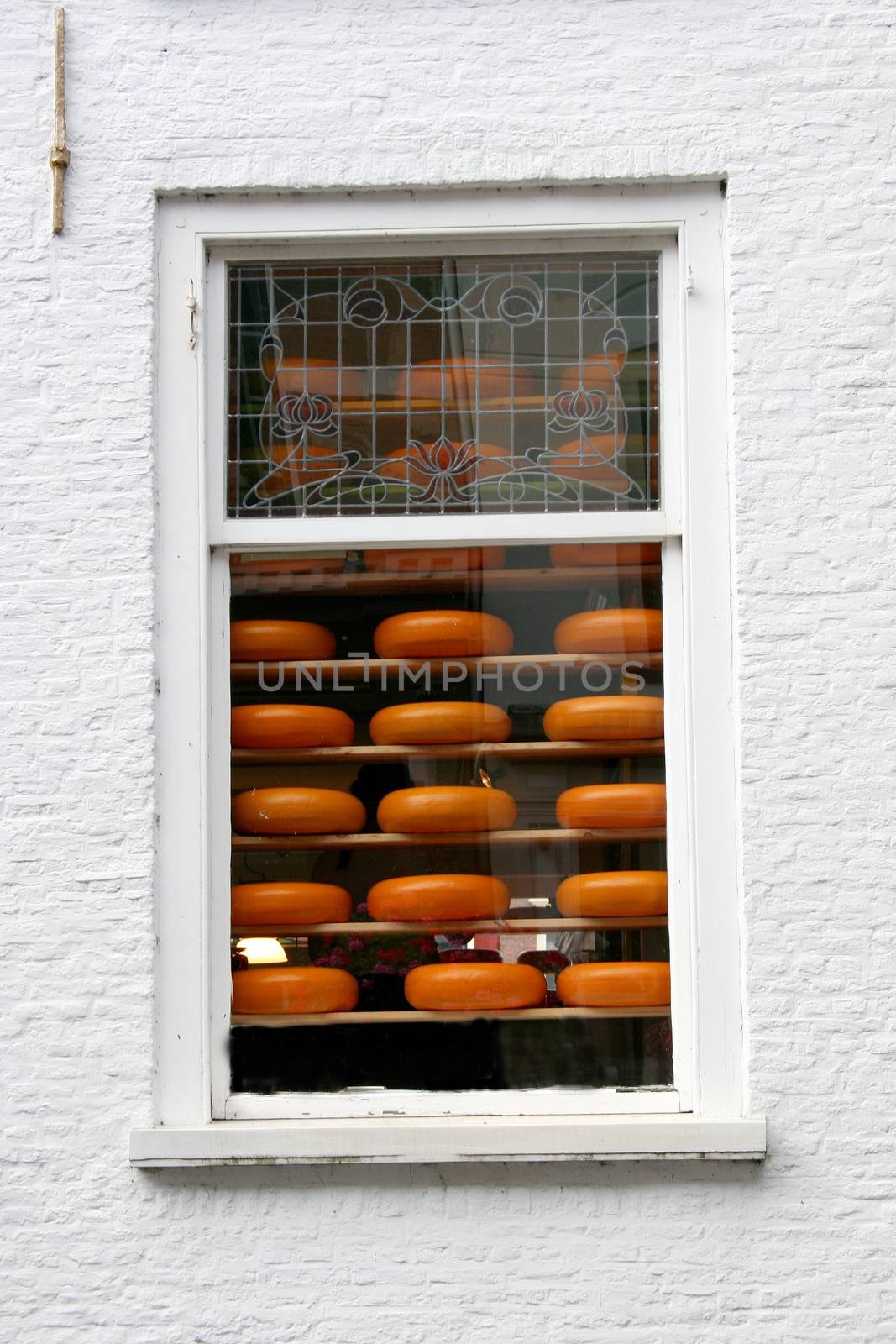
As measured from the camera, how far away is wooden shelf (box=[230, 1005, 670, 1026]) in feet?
12.2

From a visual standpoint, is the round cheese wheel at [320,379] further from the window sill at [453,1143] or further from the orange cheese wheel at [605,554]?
the window sill at [453,1143]

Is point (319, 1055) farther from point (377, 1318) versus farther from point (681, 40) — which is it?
point (681, 40)

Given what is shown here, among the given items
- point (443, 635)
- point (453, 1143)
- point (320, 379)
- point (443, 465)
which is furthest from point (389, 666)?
point (453, 1143)

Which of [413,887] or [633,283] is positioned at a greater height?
[633,283]

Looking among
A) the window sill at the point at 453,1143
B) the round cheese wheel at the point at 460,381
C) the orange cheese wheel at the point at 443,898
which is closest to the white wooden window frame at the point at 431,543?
the window sill at the point at 453,1143

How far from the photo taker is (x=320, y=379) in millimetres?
3881

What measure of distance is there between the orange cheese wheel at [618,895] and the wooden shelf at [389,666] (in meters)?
0.52

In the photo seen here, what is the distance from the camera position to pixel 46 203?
3.80 metres

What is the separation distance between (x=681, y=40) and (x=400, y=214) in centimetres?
80

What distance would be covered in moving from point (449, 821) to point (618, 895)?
1.47 feet

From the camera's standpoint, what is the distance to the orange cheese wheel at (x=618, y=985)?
3.70 meters

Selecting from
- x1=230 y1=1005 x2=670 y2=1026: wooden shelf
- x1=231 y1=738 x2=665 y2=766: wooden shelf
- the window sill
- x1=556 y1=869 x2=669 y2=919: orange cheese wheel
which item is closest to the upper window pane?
x1=231 y1=738 x2=665 y2=766: wooden shelf

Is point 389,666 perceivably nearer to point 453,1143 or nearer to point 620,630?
point 620,630

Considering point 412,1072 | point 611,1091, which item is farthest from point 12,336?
point 611,1091
